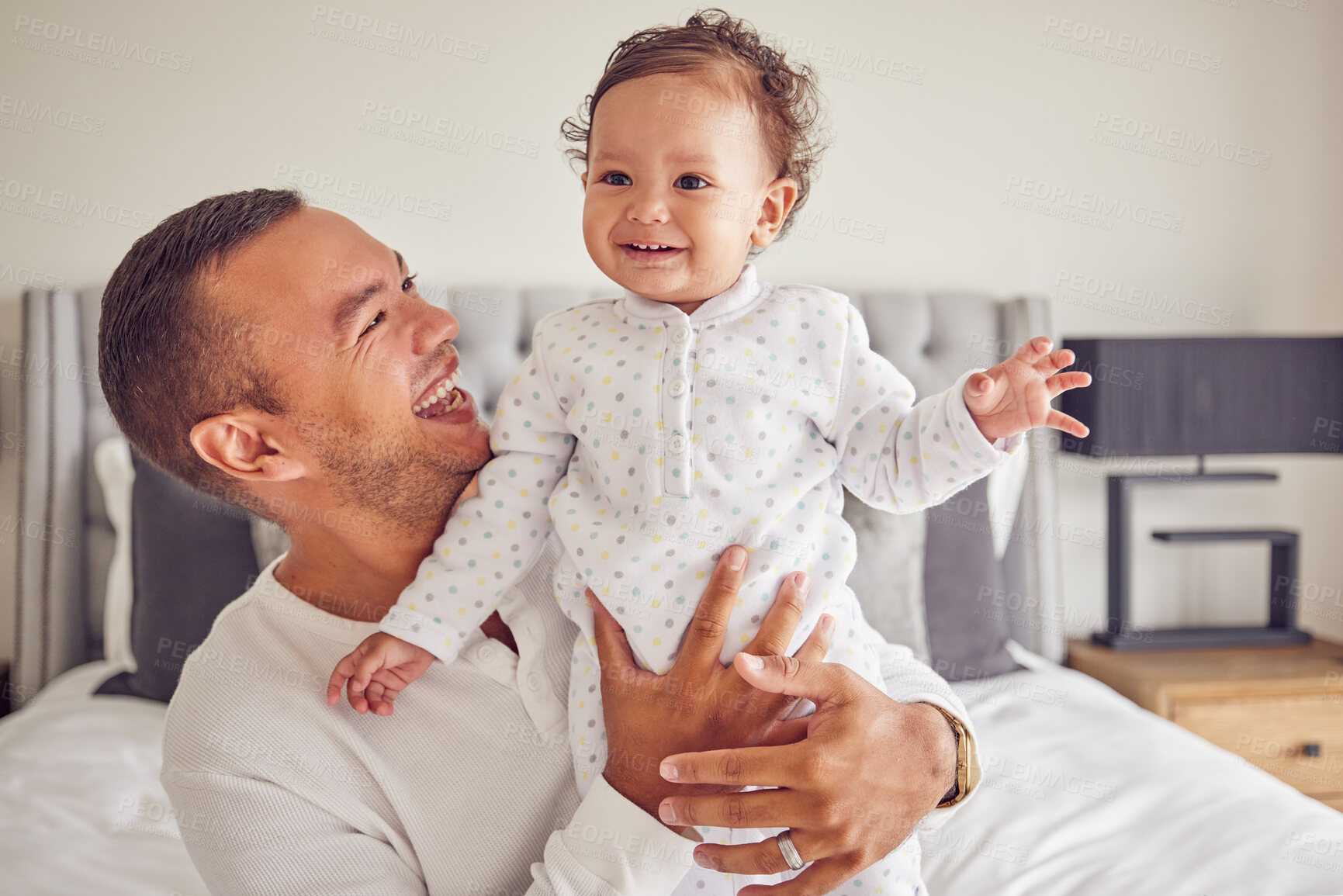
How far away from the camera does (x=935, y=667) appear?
6.77ft

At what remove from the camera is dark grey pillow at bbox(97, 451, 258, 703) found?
1921 mm

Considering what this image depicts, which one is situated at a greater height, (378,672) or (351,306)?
(351,306)

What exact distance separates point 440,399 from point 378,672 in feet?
1.21

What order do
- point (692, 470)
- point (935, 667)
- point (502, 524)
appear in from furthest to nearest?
point (935, 667) < point (502, 524) < point (692, 470)

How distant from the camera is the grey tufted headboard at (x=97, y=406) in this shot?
2184mm

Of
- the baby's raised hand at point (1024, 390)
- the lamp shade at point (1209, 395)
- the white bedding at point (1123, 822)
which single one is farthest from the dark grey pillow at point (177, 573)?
the lamp shade at point (1209, 395)

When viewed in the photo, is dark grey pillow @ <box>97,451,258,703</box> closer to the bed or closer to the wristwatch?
the bed

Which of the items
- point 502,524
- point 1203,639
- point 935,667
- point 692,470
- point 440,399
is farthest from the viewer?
point 1203,639

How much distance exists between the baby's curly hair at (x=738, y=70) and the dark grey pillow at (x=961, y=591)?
1.18 meters

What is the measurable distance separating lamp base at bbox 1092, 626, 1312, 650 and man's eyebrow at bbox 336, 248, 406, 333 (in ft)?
7.35

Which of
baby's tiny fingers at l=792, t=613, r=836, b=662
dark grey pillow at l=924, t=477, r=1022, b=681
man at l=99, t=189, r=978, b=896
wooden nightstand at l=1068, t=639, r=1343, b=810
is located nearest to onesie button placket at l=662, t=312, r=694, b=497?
man at l=99, t=189, r=978, b=896

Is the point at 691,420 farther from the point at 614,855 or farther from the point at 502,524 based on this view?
the point at 614,855

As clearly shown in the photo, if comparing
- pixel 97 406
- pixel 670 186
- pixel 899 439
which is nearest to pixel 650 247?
pixel 670 186

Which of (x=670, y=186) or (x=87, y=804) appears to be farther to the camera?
(x=87, y=804)
